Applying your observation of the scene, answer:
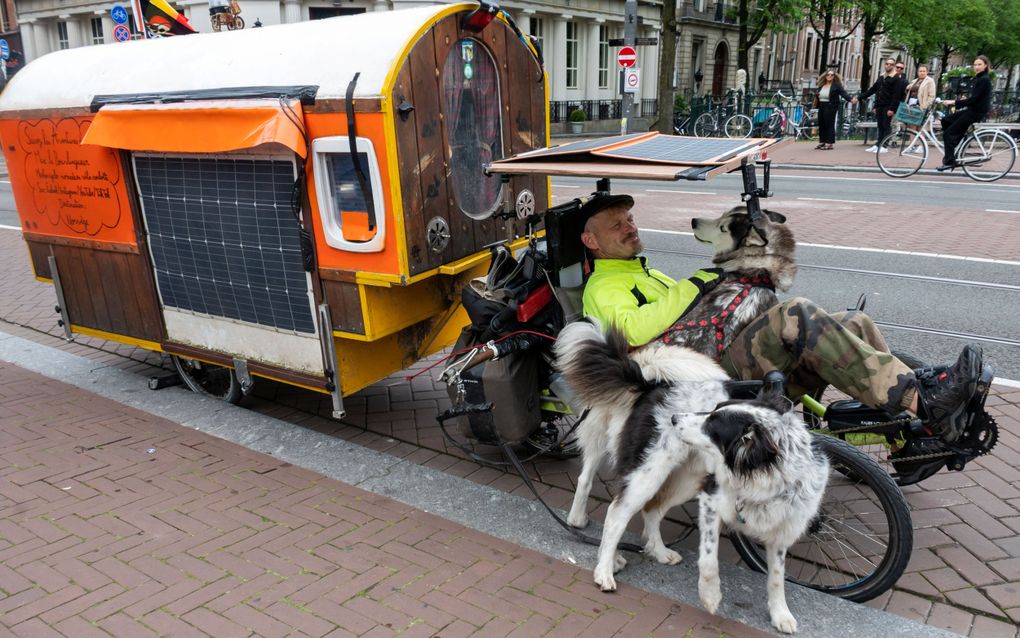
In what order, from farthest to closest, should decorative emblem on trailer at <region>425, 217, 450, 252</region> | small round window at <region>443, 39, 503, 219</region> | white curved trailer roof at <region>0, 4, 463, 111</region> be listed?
small round window at <region>443, 39, 503, 219</region> < decorative emblem on trailer at <region>425, 217, 450, 252</region> < white curved trailer roof at <region>0, 4, 463, 111</region>

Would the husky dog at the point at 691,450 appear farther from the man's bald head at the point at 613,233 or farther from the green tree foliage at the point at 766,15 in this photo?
the green tree foliage at the point at 766,15

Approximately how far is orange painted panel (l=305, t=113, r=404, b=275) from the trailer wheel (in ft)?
6.06

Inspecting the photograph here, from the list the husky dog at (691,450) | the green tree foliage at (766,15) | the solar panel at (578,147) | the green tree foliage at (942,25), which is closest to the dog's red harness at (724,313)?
the husky dog at (691,450)

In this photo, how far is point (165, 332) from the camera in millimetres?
Answer: 5266

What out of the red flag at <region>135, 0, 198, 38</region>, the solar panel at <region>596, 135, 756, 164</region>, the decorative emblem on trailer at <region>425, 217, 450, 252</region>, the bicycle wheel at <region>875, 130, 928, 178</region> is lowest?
the bicycle wheel at <region>875, 130, 928, 178</region>

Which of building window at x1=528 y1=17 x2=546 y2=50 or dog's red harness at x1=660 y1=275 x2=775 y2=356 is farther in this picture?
building window at x1=528 y1=17 x2=546 y2=50

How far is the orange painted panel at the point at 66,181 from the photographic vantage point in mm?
5043

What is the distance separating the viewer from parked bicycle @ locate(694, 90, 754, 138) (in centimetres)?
2370

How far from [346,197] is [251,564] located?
1946 millimetres

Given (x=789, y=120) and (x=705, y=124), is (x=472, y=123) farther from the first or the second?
(x=705, y=124)

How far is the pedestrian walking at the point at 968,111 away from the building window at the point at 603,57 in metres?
24.9

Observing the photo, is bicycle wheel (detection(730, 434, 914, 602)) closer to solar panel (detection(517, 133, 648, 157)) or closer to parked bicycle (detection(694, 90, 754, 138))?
solar panel (detection(517, 133, 648, 157))

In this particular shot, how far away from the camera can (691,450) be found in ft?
10.2

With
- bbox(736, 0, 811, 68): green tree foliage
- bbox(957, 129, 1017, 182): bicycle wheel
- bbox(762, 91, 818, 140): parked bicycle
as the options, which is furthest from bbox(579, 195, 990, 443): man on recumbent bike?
bbox(736, 0, 811, 68): green tree foliage
